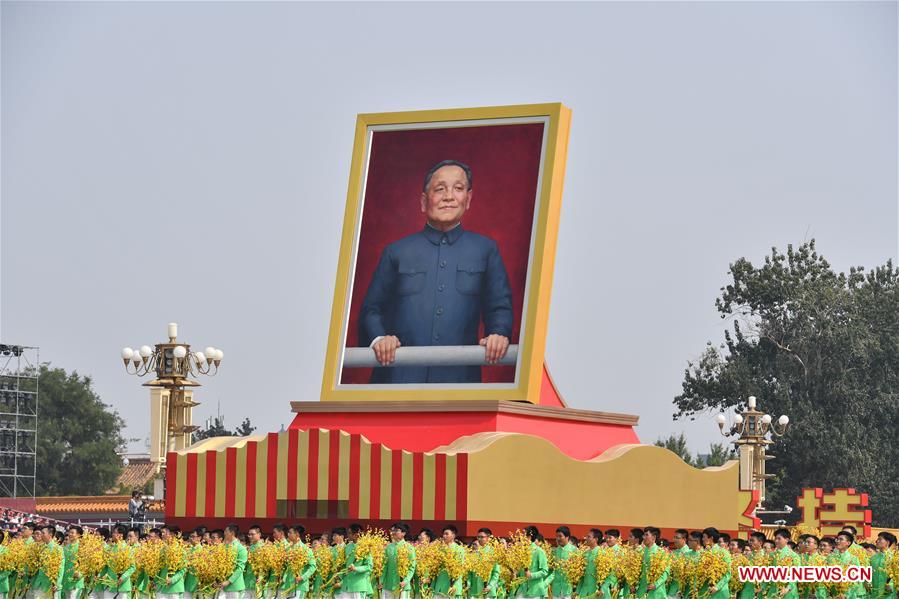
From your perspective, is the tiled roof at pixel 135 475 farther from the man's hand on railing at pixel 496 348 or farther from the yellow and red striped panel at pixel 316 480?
the man's hand on railing at pixel 496 348

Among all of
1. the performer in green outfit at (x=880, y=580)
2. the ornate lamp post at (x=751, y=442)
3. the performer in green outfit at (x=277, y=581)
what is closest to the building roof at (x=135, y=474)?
the ornate lamp post at (x=751, y=442)

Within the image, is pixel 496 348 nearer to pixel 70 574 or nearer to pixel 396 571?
pixel 396 571

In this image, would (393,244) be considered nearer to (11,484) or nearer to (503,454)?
(503,454)

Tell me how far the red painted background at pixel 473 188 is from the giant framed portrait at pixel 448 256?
0.08ft

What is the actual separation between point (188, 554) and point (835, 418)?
41.7m

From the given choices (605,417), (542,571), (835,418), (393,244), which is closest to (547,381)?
(605,417)

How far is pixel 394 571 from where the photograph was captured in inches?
810

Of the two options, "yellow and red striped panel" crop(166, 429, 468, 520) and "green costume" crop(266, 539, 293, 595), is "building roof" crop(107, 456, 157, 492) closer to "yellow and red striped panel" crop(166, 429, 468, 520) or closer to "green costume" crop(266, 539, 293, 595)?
"yellow and red striped panel" crop(166, 429, 468, 520)

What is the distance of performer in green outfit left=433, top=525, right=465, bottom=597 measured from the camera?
20.3 m

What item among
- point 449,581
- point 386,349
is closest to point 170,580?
point 449,581

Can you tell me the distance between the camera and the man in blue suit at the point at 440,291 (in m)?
29.2

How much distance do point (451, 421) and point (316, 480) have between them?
2622 millimetres

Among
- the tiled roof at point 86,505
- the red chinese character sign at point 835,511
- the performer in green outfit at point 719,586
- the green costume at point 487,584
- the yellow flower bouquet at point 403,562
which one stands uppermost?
the performer in green outfit at point 719,586

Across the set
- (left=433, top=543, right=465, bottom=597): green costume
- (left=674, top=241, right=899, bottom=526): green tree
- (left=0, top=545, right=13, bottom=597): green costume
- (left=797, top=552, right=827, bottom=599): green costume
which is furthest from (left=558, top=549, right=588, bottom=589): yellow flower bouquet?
(left=674, top=241, right=899, bottom=526): green tree
